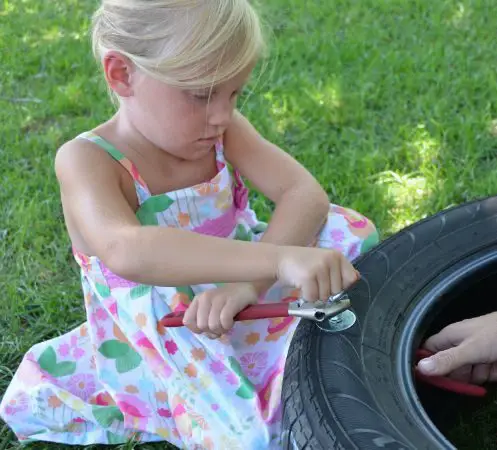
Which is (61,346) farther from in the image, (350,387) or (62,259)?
(350,387)

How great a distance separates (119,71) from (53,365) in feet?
2.45

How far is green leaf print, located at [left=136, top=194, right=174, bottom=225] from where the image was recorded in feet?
6.03

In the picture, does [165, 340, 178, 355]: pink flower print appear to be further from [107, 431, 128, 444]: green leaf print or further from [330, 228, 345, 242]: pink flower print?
[330, 228, 345, 242]: pink flower print

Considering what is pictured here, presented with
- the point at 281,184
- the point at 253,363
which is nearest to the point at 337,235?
the point at 281,184

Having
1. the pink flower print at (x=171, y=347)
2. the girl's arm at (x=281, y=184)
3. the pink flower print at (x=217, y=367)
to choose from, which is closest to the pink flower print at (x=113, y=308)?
the pink flower print at (x=171, y=347)

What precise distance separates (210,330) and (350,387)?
304 millimetres

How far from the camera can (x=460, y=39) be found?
3.48m

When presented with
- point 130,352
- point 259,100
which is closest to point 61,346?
point 130,352

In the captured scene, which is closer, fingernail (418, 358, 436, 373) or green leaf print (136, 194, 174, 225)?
fingernail (418, 358, 436, 373)

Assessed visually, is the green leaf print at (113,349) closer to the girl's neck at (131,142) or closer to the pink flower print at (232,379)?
the pink flower print at (232,379)

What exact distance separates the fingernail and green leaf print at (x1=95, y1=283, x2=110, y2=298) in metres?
0.70

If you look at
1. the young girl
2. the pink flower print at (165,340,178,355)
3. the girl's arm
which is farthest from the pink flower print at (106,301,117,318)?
the girl's arm

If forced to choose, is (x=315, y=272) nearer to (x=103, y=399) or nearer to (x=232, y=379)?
(x=232, y=379)

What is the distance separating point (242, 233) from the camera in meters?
2.05
